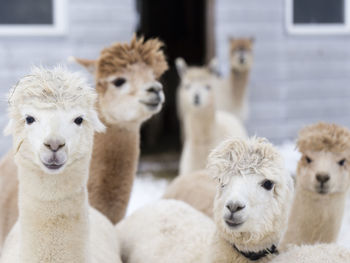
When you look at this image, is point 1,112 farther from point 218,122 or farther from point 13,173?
point 13,173

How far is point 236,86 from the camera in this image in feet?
25.6

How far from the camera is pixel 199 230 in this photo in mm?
3096

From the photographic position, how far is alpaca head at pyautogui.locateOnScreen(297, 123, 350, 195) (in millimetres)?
3225

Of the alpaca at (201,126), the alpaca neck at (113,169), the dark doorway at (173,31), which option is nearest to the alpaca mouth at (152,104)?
the alpaca neck at (113,169)

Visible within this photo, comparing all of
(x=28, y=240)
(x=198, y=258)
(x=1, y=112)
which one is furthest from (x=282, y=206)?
(x=1, y=112)

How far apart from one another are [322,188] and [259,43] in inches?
207

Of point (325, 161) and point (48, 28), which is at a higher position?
point (48, 28)

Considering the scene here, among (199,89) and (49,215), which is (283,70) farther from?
(49,215)

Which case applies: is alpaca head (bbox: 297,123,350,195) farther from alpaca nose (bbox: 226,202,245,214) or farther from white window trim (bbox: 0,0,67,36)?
white window trim (bbox: 0,0,67,36)

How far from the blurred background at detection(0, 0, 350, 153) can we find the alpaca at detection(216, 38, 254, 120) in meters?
0.25

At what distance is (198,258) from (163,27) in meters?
10.9

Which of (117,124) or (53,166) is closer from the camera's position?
(53,166)

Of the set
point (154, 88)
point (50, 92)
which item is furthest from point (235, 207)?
point (154, 88)

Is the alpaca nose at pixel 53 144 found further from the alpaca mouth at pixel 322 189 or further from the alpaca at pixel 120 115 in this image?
the alpaca mouth at pixel 322 189
